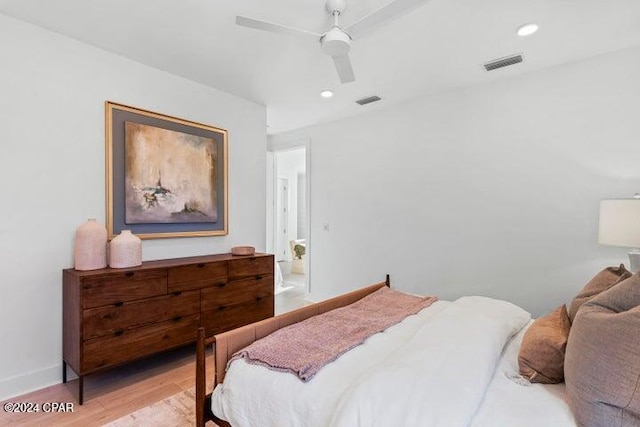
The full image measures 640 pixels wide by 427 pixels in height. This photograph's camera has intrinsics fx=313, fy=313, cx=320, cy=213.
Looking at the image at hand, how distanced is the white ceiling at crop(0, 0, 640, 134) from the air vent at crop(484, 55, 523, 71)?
66 mm

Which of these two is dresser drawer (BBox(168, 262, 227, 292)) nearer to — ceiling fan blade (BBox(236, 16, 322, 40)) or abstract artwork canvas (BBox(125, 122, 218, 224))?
abstract artwork canvas (BBox(125, 122, 218, 224))

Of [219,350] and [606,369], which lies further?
[219,350]

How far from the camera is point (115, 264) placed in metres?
2.35

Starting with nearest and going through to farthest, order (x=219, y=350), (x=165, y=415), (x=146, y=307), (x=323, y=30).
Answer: (x=219, y=350)
(x=165, y=415)
(x=323, y=30)
(x=146, y=307)

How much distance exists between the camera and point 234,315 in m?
2.95

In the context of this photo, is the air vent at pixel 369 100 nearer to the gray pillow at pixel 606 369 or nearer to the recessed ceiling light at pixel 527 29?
the recessed ceiling light at pixel 527 29

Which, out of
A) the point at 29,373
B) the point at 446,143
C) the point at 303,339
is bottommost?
the point at 29,373

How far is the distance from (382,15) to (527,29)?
1.32 metres

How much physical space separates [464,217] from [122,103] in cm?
342

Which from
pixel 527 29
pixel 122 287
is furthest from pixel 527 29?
pixel 122 287

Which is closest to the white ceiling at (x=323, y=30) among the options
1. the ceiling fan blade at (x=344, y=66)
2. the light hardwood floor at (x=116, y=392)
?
the ceiling fan blade at (x=344, y=66)

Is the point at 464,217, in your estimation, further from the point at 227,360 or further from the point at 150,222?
the point at 150,222

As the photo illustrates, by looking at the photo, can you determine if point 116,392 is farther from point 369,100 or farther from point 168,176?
point 369,100

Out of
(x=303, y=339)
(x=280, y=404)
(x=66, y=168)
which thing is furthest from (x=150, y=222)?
(x=280, y=404)
